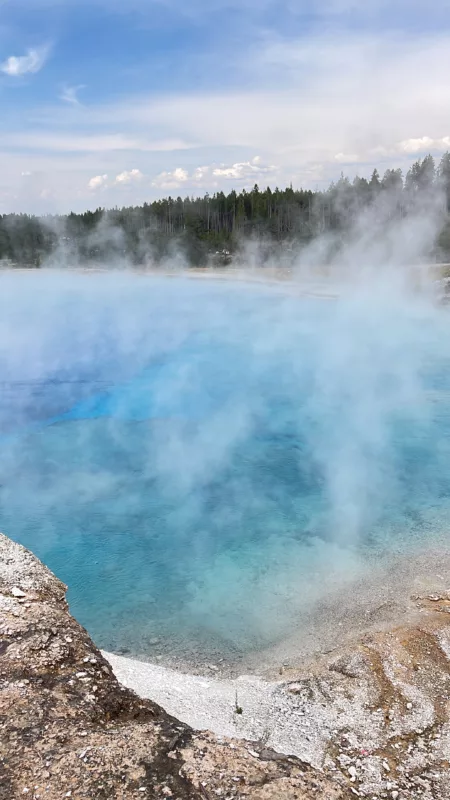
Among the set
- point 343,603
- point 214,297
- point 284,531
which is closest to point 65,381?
point 284,531

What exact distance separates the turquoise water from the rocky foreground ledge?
161cm

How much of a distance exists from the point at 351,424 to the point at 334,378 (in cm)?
442

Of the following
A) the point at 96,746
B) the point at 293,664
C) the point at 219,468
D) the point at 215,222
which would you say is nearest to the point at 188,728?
the point at 96,746

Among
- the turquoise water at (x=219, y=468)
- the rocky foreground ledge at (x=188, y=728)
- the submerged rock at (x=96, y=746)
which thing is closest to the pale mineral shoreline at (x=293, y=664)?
the rocky foreground ledge at (x=188, y=728)

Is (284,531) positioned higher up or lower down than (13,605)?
lower down

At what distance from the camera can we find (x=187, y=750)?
4543 millimetres

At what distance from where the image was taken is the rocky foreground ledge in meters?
4.24

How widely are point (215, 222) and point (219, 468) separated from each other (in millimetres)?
53732

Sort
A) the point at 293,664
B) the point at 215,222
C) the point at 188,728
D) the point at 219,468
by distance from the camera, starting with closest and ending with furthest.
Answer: the point at 188,728 < the point at 293,664 < the point at 219,468 < the point at 215,222

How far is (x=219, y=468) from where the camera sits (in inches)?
Answer: 503

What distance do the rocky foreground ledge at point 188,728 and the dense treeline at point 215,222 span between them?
1704 inches

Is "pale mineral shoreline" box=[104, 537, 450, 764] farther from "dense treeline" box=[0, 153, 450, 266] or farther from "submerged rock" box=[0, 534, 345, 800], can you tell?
"dense treeline" box=[0, 153, 450, 266]

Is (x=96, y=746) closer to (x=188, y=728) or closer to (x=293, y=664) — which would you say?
(x=188, y=728)

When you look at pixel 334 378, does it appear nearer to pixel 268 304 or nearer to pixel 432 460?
pixel 432 460
